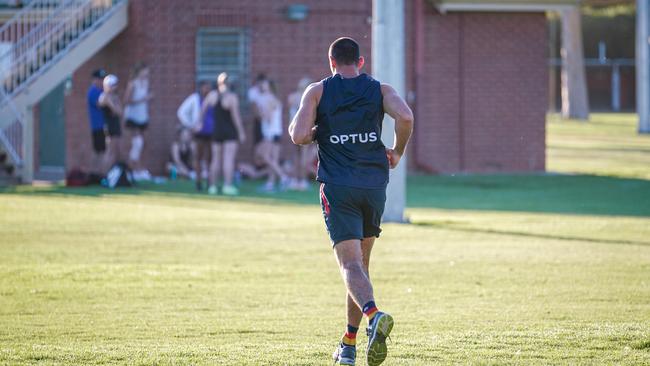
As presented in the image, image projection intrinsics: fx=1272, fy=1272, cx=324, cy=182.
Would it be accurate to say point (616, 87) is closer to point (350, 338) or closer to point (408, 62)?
point (408, 62)

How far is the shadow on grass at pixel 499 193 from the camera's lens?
67.5 ft

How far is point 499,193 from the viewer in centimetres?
2347

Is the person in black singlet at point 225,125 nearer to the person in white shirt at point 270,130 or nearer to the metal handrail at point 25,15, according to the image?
the person in white shirt at point 270,130

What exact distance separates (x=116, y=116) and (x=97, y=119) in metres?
0.60

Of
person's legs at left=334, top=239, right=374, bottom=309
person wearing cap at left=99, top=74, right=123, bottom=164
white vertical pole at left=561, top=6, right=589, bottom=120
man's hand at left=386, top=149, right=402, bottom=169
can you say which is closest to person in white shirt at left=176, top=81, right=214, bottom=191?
person wearing cap at left=99, top=74, right=123, bottom=164

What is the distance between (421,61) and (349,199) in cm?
2023

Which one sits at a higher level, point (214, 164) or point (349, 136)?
point (349, 136)

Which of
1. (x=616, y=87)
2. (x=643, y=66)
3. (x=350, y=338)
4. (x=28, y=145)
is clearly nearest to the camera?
(x=350, y=338)

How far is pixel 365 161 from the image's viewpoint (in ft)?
24.9

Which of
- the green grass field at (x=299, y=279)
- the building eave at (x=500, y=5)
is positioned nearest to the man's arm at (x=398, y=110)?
the green grass field at (x=299, y=279)

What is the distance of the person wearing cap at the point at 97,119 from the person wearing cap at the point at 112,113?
148 mm

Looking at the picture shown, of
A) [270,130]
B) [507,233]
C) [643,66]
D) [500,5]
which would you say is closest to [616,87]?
[643,66]

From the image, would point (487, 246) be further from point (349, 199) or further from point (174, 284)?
point (349, 199)

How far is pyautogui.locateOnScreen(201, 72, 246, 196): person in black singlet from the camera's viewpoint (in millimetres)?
22609
